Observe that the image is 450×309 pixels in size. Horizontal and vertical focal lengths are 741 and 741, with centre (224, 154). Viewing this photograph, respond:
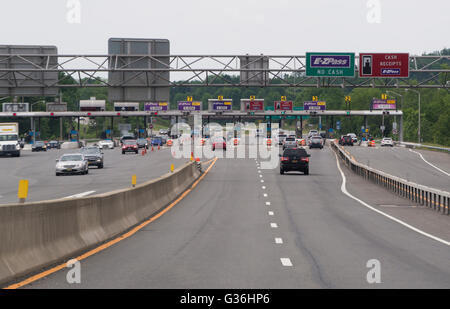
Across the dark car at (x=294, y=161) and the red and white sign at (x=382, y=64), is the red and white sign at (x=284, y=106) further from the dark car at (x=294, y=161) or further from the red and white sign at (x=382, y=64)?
the dark car at (x=294, y=161)

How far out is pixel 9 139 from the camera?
250ft

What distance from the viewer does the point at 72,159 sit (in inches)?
1906

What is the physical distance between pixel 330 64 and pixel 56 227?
3815cm

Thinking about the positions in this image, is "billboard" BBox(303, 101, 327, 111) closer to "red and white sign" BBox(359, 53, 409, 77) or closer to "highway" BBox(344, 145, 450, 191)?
"highway" BBox(344, 145, 450, 191)

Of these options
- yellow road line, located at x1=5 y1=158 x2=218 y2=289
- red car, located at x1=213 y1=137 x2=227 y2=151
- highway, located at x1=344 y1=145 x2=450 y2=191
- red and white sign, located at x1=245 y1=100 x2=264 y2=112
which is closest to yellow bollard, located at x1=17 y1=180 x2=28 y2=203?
yellow road line, located at x1=5 y1=158 x2=218 y2=289

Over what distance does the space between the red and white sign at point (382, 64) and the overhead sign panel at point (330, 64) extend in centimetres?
95

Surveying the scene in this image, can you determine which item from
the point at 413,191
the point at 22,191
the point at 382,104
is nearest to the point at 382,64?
the point at 413,191

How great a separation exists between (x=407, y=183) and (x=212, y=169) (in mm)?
23847

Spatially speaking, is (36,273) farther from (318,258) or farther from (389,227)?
(389,227)

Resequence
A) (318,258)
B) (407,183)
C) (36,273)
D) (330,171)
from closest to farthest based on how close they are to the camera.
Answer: (36,273)
(318,258)
(407,183)
(330,171)

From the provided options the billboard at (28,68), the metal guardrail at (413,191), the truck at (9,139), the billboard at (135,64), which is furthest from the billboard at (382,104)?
the billboard at (28,68)

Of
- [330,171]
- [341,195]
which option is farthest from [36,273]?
[330,171]

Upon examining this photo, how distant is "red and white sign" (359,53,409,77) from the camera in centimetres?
4803
